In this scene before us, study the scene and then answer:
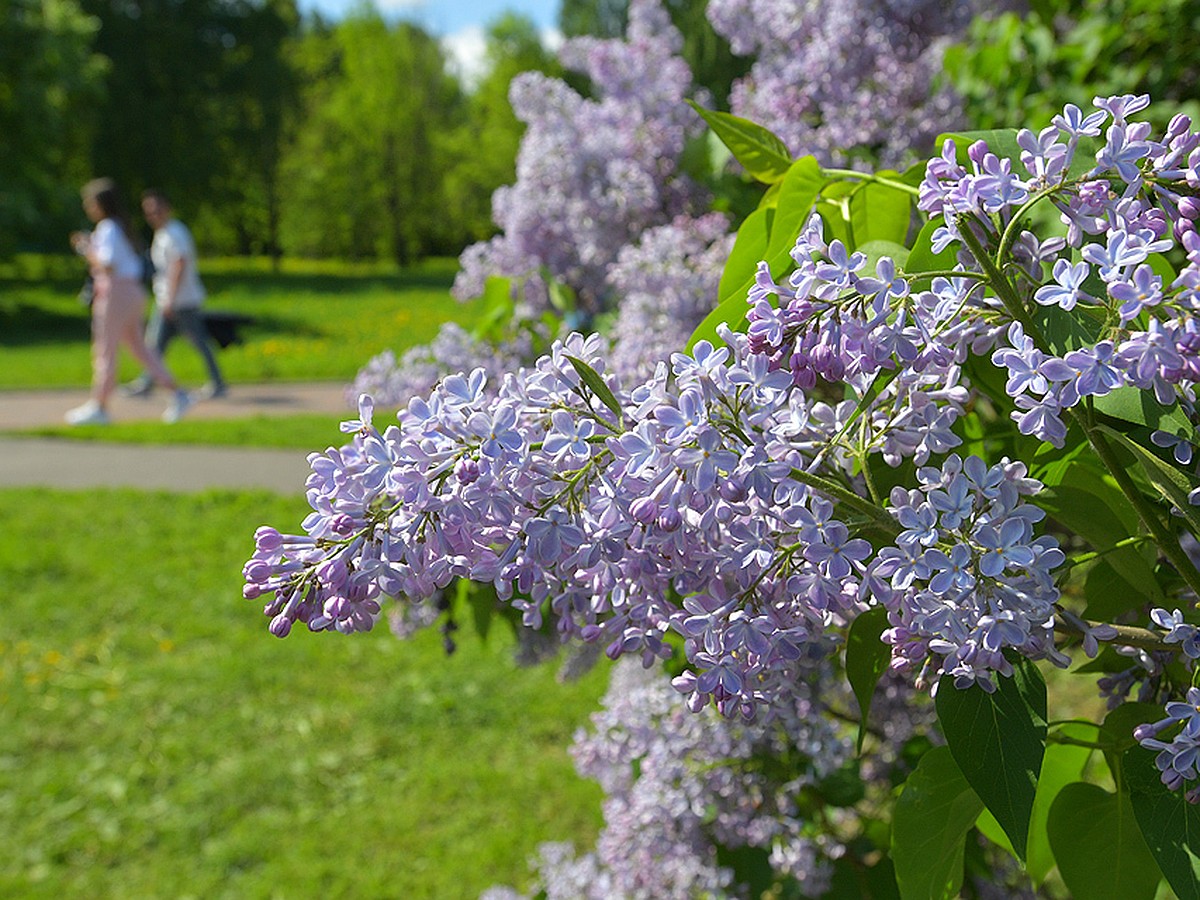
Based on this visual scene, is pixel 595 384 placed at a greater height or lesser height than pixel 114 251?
greater

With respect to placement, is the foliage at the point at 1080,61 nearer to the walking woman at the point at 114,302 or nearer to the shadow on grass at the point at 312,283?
the walking woman at the point at 114,302

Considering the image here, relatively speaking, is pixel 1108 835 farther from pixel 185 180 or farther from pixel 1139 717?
pixel 185 180

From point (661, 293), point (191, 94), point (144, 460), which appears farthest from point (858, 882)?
point (191, 94)

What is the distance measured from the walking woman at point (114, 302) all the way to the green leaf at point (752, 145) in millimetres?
12112

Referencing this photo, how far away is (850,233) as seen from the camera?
4.12 ft

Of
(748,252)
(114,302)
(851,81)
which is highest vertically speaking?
(851,81)

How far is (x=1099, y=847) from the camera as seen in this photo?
3.69 ft

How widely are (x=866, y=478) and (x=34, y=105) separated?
2754 centimetres

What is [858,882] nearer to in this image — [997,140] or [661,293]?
[661,293]

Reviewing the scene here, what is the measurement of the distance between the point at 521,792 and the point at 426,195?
47.7 m

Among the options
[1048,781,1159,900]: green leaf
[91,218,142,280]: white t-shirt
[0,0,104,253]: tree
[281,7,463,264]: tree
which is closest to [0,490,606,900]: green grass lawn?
[1048,781,1159,900]: green leaf

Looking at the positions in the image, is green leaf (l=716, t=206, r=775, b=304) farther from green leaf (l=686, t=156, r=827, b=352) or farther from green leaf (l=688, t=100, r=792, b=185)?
green leaf (l=688, t=100, r=792, b=185)

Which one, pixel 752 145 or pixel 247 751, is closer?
pixel 752 145

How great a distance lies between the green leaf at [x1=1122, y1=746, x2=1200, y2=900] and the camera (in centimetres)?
94
